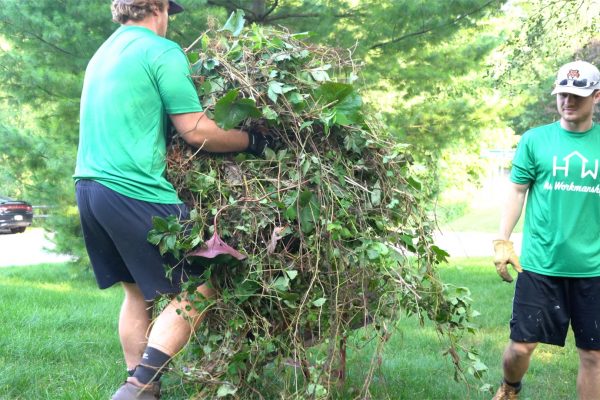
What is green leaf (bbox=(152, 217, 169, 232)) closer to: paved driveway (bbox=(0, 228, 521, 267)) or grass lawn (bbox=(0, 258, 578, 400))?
grass lawn (bbox=(0, 258, 578, 400))

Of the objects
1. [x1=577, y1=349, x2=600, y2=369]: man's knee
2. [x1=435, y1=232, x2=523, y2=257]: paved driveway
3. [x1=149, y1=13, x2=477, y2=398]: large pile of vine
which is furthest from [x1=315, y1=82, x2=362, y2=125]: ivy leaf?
[x1=435, y1=232, x2=523, y2=257]: paved driveway

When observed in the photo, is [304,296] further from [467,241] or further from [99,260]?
[467,241]

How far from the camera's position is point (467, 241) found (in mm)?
18609

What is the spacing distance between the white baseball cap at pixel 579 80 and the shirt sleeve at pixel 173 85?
6.61ft

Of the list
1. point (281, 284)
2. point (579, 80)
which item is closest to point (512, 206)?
point (579, 80)

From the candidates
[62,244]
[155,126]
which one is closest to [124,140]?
[155,126]

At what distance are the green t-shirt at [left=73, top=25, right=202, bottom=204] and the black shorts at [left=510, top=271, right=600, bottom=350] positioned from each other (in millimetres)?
2033

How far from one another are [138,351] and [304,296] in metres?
1.05

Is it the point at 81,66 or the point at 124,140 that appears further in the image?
the point at 81,66

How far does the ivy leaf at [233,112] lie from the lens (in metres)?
3.07

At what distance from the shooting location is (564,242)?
3707mm

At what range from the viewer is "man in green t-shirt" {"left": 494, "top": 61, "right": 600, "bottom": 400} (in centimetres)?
371

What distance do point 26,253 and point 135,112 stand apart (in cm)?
1505

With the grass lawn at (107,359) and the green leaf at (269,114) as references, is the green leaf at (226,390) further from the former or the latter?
the green leaf at (269,114)
